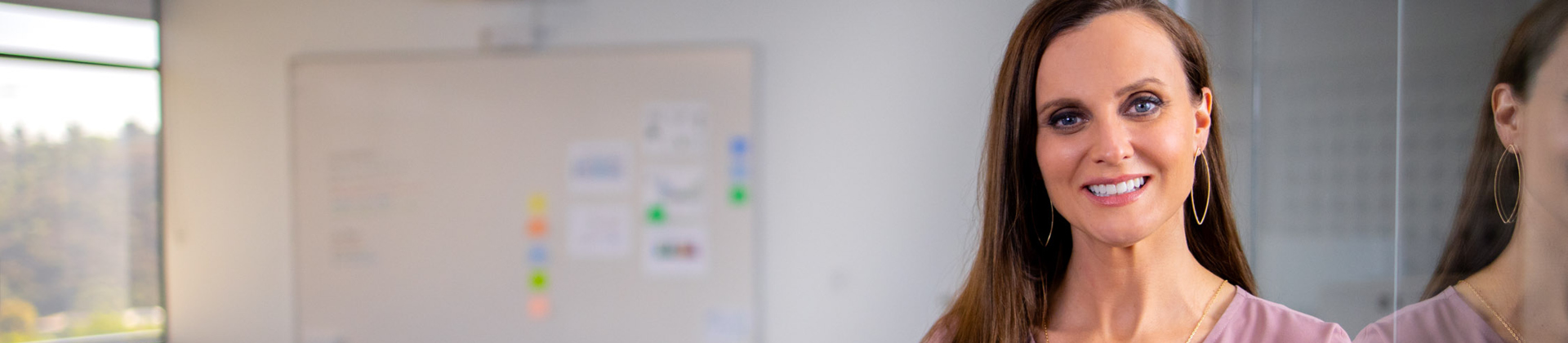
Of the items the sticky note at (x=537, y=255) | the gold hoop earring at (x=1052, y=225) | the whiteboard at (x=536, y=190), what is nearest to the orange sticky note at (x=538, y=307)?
the whiteboard at (x=536, y=190)

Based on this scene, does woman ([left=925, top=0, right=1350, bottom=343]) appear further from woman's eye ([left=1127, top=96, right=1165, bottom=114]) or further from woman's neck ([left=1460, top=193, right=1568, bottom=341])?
woman's neck ([left=1460, top=193, right=1568, bottom=341])

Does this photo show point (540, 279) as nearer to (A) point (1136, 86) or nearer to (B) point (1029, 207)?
(B) point (1029, 207)

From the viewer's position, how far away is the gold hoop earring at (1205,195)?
933mm

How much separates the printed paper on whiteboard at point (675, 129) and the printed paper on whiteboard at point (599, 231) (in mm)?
257

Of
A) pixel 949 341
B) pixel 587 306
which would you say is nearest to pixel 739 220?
pixel 587 306

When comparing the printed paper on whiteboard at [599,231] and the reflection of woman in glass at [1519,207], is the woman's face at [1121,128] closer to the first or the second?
the reflection of woman in glass at [1519,207]

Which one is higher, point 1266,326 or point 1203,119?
point 1203,119

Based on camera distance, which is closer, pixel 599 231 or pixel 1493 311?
pixel 1493 311

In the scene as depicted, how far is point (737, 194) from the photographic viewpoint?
9.88ft

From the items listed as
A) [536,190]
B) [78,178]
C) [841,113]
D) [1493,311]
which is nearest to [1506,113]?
[1493,311]

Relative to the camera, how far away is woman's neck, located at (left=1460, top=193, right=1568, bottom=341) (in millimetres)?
640

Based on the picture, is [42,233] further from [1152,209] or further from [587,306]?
[1152,209]

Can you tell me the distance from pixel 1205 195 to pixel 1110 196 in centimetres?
18

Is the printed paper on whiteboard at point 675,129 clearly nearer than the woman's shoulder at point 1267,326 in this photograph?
No
